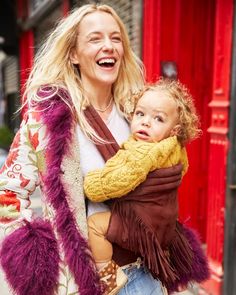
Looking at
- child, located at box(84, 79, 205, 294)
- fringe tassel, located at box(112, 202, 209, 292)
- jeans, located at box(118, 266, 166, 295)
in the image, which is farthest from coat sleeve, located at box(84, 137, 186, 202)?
jeans, located at box(118, 266, 166, 295)

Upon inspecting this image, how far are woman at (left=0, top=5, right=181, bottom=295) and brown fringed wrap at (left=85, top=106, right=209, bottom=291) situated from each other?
0.09 ft

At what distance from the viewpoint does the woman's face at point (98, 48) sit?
6.18ft

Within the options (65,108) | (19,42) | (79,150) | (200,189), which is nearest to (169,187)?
(79,150)

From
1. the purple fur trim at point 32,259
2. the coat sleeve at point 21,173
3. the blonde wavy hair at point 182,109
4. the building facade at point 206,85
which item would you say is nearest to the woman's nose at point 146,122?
the blonde wavy hair at point 182,109

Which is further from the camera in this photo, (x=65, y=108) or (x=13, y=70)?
(x=13, y=70)

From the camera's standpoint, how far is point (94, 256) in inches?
68.2

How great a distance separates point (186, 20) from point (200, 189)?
1637mm

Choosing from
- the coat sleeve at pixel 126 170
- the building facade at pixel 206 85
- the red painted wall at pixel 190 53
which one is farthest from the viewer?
the red painted wall at pixel 190 53

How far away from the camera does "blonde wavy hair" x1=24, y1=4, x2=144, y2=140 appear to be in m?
1.81

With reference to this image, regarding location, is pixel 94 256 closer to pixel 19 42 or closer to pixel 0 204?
pixel 0 204

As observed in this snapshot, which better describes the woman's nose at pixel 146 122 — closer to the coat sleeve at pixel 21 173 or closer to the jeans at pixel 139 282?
the coat sleeve at pixel 21 173

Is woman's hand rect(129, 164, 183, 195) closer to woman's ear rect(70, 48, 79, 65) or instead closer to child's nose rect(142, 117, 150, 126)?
child's nose rect(142, 117, 150, 126)

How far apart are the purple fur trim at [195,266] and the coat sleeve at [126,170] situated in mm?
514

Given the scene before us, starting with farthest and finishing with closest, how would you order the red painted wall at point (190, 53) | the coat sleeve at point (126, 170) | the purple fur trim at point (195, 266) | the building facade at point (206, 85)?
the red painted wall at point (190, 53)
the building facade at point (206, 85)
the purple fur trim at point (195, 266)
the coat sleeve at point (126, 170)
